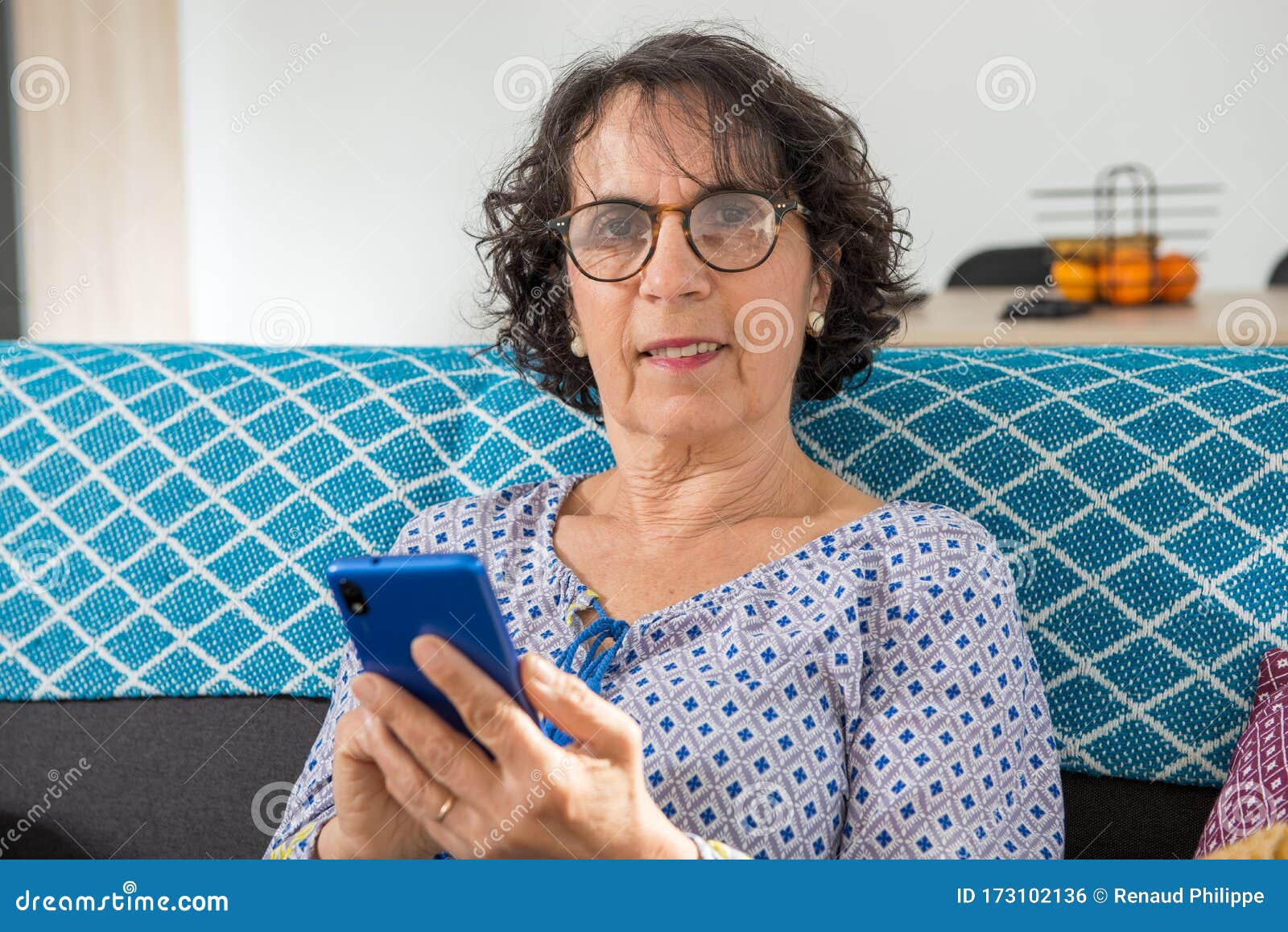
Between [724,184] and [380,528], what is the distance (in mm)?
567

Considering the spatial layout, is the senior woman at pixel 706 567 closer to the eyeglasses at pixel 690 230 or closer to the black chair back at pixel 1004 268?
the eyeglasses at pixel 690 230

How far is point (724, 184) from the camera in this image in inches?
49.3

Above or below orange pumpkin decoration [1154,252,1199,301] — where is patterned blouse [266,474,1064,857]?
below

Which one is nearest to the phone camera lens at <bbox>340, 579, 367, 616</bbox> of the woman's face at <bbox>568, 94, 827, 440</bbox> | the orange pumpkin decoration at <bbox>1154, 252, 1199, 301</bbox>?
the woman's face at <bbox>568, 94, 827, 440</bbox>

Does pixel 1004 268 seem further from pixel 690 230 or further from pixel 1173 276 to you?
pixel 690 230

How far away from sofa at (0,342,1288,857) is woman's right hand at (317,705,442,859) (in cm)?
47

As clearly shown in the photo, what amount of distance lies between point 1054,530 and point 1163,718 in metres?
0.21

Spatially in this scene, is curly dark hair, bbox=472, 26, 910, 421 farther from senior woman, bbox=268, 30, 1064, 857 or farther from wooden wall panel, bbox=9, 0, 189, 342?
wooden wall panel, bbox=9, 0, 189, 342

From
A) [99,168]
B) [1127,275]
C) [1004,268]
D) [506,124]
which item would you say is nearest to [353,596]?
[1127,275]

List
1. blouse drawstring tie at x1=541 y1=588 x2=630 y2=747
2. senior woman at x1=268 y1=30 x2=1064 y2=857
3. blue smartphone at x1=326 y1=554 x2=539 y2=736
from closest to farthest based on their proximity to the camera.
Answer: blue smartphone at x1=326 y1=554 x2=539 y2=736 → senior woman at x1=268 y1=30 x2=1064 y2=857 → blouse drawstring tie at x1=541 y1=588 x2=630 y2=747

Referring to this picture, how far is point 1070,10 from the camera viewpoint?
5047 millimetres

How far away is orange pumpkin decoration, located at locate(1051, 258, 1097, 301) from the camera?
3.19m

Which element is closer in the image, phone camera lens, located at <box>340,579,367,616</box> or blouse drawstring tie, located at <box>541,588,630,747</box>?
phone camera lens, located at <box>340,579,367,616</box>

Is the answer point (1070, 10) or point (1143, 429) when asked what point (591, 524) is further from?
point (1070, 10)
